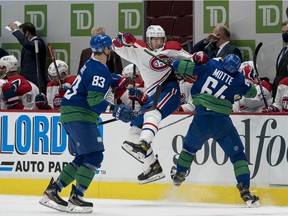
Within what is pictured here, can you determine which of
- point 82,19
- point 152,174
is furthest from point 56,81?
point 152,174

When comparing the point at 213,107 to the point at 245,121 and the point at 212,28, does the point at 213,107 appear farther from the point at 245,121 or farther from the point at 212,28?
the point at 212,28

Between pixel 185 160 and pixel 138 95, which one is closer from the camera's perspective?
pixel 138 95

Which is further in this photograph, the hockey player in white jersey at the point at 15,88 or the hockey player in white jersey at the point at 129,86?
the hockey player in white jersey at the point at 15,88

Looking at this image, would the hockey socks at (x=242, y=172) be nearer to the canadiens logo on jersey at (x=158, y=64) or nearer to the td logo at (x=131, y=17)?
the canadiens logo on jersey at (x=158, y=64)

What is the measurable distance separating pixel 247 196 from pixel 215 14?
9.48 ft

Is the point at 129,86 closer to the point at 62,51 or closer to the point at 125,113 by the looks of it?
the point at 125,113

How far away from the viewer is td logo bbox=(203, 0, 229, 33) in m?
14.3

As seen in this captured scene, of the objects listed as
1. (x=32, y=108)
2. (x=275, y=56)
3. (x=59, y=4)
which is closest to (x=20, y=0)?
(x=59, y=4)

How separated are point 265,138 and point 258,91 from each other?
3.11 ft

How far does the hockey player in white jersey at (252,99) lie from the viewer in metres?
13.2

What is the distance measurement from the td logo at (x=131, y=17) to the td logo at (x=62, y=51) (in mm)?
686

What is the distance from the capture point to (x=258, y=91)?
523 inches

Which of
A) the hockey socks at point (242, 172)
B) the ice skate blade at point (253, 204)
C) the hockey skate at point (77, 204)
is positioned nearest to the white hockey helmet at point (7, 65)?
the hockey socks at point (242, 172)

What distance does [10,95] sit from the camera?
13844 mm
